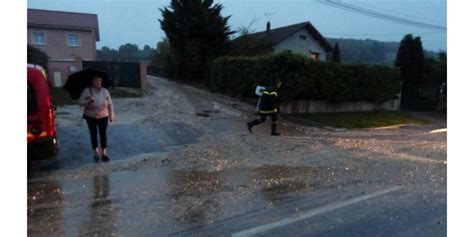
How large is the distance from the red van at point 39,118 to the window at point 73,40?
119ft

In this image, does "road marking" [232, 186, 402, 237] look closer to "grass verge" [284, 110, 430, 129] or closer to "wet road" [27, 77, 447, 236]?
"wet road" [27, 77, 447, 236]

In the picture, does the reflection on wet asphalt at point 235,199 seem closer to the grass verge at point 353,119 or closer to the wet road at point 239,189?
the wet road at point 239,189

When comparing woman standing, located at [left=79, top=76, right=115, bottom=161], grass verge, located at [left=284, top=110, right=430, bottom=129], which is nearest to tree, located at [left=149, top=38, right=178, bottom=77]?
grass verge, located at [left=284, top=110, right=430, bottom=129]

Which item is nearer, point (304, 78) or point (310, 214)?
point (310, 214)

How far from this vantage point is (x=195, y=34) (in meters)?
31.0

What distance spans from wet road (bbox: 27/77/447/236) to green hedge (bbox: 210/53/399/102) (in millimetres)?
8104

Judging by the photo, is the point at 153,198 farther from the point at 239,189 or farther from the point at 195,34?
the point at 195,34

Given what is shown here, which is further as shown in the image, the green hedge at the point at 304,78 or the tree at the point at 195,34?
the tree at the point at 195,34

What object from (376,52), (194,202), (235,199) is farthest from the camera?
(376,52)

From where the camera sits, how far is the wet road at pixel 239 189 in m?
4.72

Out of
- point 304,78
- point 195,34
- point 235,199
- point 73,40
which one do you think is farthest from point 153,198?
point 73,40

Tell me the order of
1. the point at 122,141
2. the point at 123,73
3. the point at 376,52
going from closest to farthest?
the point at 122,141
the point at 123,73
the point at 376,52

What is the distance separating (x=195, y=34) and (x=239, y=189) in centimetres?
2569

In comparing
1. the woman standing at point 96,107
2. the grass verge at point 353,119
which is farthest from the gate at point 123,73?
the woman standing at point 96,107
